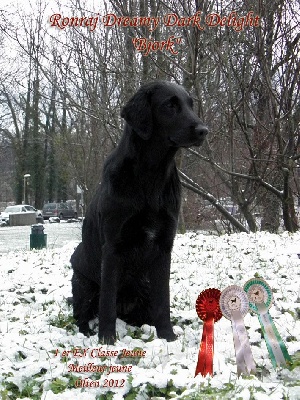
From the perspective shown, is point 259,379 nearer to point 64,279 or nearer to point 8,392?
point 8,392

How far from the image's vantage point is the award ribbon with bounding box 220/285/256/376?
8.35ft

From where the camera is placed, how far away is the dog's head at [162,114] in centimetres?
310

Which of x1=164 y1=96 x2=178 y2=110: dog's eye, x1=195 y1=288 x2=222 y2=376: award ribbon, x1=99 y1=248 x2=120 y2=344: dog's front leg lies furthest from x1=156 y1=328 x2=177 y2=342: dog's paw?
x1=164 y1=96 x2=178 y2=110: dog's eye

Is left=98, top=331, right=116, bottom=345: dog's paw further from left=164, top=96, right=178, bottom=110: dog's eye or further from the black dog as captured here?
left=164, top=96, right=178, bottom=110: dog's eye

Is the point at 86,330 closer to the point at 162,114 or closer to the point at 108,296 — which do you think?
the point at 108,296

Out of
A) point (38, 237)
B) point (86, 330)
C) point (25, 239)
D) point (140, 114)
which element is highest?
point (140, 114)

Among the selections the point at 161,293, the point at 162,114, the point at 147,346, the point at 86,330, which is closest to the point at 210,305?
the point at 147,346

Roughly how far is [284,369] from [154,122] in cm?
165

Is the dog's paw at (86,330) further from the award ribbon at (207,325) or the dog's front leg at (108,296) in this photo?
the award ribbon at (207,325)

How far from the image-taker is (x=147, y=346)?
3170 mm

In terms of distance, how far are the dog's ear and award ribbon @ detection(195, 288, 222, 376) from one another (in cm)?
108

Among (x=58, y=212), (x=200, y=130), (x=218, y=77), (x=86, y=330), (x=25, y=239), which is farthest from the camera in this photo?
(x=58, y=212)

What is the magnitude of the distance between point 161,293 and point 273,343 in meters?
0.98

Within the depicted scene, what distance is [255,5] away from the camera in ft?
25.9
